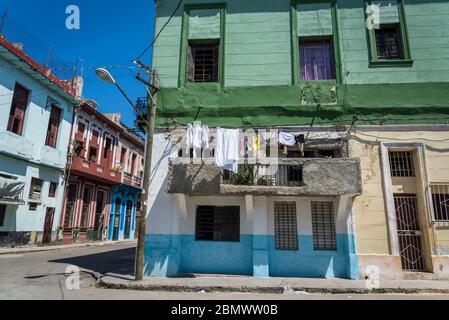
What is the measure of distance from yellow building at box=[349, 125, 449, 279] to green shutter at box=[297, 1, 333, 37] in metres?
4.18

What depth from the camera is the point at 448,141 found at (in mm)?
10547

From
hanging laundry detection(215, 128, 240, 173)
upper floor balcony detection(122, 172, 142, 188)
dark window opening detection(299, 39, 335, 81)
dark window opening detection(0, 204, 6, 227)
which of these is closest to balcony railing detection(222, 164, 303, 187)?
hanging laundry detection(215, 128, 240, 173)

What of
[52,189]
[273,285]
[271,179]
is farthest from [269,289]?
[52,189]

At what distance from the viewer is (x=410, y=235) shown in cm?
1028

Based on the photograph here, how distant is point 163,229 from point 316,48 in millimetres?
8982

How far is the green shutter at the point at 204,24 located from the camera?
1232 cm

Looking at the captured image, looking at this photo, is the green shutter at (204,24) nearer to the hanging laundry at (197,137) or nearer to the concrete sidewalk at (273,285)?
the hanging laundry at (197,137)

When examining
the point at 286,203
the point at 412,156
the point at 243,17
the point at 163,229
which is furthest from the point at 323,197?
the point at 243,17

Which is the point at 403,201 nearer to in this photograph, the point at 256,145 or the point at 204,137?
the point at 256,145

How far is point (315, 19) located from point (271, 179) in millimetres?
6656

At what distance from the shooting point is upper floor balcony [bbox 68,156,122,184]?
22844 mm

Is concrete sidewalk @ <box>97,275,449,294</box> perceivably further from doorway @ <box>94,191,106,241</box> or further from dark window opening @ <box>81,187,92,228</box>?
doorway @ <box>94,191,106,241</box>

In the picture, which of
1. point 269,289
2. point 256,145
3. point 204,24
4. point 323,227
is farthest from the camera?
point 204,24

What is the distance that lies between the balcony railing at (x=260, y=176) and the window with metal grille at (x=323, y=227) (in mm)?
1186
